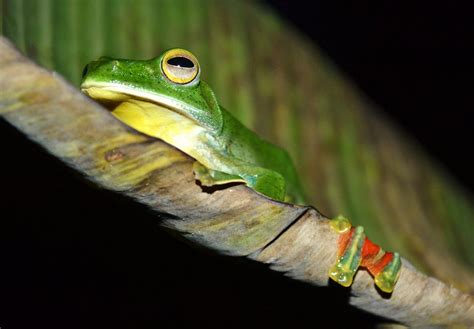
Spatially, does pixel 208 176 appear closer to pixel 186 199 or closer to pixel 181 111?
pixel 186 199

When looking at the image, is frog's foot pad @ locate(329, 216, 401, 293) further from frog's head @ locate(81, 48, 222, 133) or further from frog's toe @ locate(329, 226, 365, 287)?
frog's head @ locate(81, 48, 222, 133)

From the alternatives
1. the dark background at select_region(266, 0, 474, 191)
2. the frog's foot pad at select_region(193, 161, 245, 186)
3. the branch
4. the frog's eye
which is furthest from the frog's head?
the dark background at select_region(266, 0, 474, 191)

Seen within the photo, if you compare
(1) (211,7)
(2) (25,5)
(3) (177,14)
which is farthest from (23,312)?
(1) (211,7)

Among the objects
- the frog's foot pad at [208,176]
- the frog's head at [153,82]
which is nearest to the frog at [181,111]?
the frog's head at [153,82]

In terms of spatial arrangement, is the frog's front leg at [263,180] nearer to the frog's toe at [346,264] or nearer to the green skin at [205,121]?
the green skin at [205,121]

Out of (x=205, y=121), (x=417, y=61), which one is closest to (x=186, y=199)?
(x=205, y=121)

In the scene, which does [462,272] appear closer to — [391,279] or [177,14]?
[391,279]

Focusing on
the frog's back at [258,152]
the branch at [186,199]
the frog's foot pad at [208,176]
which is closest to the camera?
the branch at [186,199]

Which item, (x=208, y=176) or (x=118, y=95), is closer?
(x=208, y=176)
